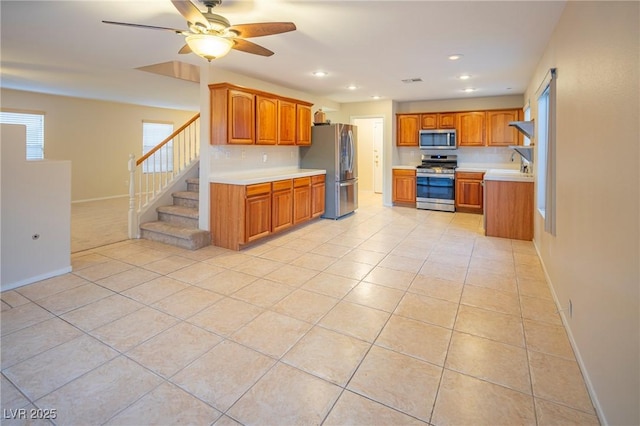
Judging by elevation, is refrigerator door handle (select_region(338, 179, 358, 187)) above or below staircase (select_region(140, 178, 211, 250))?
above

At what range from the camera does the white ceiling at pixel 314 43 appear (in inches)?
104

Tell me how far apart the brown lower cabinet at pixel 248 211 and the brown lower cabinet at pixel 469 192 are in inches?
143

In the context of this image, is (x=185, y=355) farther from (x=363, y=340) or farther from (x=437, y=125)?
(x=437, y=125)

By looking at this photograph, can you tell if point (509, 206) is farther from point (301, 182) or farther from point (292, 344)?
point (292, 344)

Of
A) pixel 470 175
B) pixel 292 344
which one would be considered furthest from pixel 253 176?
pixel 470 175

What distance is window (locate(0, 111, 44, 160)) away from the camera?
6617mm

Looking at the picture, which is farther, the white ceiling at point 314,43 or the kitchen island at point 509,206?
the kitchen island at point 509,206

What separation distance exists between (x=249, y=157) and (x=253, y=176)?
0.37 m

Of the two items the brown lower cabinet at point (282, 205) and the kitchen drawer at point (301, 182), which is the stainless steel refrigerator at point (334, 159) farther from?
the brown lower cabinet at point (282, 205)

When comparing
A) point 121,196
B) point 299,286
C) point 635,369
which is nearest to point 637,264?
point 635,369

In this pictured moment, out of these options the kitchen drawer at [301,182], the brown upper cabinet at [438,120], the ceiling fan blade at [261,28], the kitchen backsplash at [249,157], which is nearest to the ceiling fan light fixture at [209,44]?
the ceiling fan blade at [261,28]

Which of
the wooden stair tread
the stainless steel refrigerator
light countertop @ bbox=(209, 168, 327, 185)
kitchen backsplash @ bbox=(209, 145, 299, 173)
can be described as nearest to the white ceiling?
the stainless steel refrigerator

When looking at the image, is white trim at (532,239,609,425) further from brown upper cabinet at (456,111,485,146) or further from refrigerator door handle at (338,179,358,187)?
brown upper cabinet at (456,111,485,146)

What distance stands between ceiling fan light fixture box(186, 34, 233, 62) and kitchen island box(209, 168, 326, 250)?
6.31 feet
